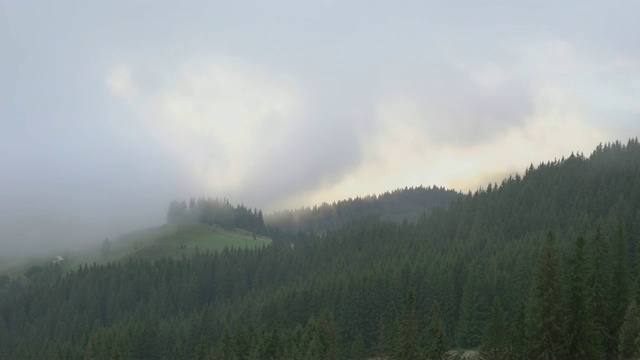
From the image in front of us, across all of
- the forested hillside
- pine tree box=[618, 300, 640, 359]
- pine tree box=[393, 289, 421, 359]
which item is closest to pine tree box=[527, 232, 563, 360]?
the forested hillside

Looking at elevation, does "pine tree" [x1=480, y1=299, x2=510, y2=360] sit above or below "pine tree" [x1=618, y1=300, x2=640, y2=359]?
below

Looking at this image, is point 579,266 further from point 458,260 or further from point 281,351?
point 458,260

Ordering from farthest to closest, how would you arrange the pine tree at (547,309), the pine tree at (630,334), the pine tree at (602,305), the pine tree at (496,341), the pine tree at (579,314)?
the pine tree at (496,341), the pine tree at (602,305), the pine tree at (630,334), the pine tree at (579,314), the pine tree at (547,309)

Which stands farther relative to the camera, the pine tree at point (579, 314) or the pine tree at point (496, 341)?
the pine tree at point (496, 341)

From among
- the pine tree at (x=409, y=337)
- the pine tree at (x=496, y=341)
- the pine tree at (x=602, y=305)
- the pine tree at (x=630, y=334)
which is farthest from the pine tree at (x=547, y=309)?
the pine tree at (x=409, y=337)

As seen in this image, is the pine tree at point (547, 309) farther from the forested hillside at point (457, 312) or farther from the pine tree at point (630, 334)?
the pine tree at point (630, 334)

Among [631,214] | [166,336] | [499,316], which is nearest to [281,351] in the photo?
[499,316]

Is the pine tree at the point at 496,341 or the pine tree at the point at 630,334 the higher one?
the pine tree at the point at 630,334

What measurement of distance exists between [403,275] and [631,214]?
73677mm

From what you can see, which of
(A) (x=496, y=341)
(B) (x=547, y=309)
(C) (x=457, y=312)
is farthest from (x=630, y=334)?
(C) (x=457, y=312)

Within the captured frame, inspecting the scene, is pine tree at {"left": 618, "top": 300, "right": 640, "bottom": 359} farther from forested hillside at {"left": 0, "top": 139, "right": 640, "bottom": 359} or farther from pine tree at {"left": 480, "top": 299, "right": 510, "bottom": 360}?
pine tree at {"left": 480, "top": 299, "right": 510, "bottom": 360}

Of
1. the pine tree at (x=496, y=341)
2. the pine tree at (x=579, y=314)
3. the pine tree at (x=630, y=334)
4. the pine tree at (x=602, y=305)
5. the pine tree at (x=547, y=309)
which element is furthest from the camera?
the pine tree at (x=496, y=341)

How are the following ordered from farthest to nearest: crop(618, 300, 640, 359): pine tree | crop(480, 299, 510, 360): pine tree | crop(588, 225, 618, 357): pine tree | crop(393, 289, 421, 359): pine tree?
crop(393, 289, 421, 359): pine tree < crop(480, 299, 510, 360): pine tree < crop(588, 225, 618, 357): pine tree < crop(618, 300, 640, 359): pine tree

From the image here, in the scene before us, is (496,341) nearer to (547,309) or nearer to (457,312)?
(547,309)
